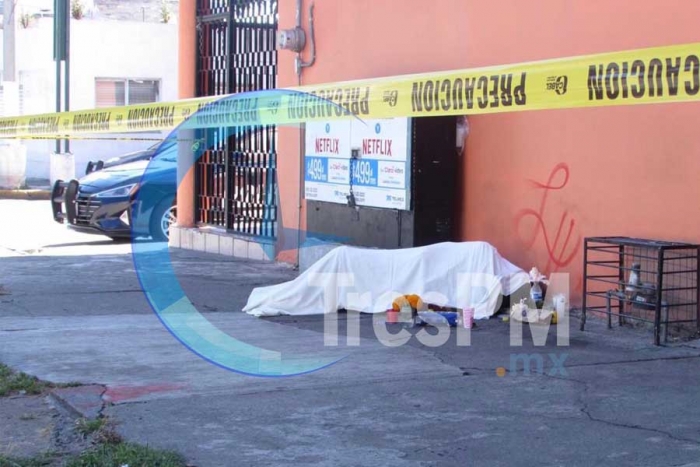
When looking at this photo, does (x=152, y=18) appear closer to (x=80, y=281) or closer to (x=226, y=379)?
(x=80, y=281)

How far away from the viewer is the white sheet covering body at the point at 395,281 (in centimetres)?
1017

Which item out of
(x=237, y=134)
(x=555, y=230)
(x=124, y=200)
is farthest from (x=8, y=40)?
(x=555, y=230)

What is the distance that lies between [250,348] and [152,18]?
28141mm

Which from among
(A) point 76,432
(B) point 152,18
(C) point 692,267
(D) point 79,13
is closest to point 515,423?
(A) point 76,432

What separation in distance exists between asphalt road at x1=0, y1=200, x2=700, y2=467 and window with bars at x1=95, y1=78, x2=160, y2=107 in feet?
65.1

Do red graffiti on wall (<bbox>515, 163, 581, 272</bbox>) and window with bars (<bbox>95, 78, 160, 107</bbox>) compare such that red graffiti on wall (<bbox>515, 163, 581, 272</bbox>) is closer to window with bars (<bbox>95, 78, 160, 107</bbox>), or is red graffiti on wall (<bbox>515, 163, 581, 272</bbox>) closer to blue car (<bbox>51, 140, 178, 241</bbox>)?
blue car (<bbox>51, 140, 178, 241</bbox>)

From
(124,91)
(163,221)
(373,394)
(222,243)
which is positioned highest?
(124,91)

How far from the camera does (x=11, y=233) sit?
58.0 feet

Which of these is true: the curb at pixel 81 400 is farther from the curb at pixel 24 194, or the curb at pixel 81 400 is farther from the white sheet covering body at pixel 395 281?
the curb at pixel 24 194

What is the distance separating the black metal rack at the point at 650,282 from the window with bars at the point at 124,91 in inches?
880

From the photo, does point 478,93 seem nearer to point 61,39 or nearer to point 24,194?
point 61,39

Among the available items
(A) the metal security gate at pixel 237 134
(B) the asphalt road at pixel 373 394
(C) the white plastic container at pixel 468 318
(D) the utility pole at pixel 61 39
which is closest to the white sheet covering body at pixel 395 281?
(B) the asphalt road at pixel 373 394

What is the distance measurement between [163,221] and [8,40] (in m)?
15.4

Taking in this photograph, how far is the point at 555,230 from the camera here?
10281mm
